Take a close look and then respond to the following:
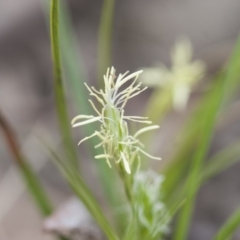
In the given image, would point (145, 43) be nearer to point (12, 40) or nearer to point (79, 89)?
point (12, 40)

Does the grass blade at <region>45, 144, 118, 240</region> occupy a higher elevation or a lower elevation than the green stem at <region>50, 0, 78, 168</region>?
lower

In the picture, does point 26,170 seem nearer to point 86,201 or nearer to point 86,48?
point 86,201

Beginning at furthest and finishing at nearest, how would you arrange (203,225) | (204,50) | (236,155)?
(204,50), (203,225), (236,155)

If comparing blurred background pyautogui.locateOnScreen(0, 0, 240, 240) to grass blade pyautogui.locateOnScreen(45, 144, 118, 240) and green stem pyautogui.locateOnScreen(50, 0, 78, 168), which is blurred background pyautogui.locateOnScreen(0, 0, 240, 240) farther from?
grass blade pyautogui.locateOnScreen(45, 144, 118, 240)

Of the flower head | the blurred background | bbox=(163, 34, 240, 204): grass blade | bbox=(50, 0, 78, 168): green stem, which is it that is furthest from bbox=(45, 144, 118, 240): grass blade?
the blurred background

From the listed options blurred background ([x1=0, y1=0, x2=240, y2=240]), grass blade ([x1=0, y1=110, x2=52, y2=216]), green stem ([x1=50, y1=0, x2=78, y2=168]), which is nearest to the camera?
green stem ([x1=50, y1=0, x2=78, y2=168])

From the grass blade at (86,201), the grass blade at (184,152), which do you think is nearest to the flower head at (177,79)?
the grass blade at (184,152)

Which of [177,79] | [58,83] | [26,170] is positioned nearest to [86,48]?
[177,79]

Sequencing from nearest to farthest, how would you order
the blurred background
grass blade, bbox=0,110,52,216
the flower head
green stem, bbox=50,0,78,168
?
1. green stem, bbox=50,0,78,168
2. grass blade, bbox=0,110,52,216
3. the flower head
4. the blurred background

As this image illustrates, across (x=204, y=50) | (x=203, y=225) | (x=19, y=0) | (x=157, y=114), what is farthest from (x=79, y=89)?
(x=19, y=0)
